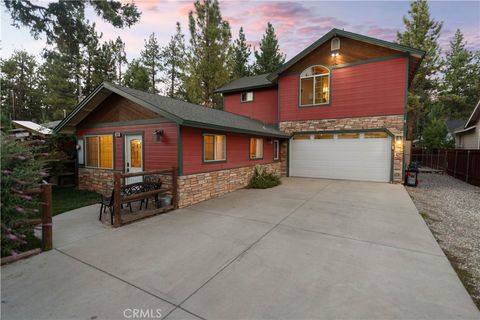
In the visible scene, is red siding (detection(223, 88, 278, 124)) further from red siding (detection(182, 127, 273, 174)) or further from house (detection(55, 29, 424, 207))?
red siding (detection(182, 127, 273, 174))

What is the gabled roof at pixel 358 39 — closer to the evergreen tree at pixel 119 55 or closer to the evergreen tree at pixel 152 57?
the evergreen tree at pixel 152 57

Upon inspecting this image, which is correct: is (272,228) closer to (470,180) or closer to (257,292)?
(257,292)

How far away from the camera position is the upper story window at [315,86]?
1163 centimetres

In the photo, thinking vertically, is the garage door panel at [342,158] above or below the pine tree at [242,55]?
below

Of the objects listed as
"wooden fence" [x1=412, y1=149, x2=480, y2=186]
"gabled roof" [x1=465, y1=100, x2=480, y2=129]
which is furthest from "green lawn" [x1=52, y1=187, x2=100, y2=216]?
"gabled roof" [x1=465, y1=100, x2=480, y2=129]

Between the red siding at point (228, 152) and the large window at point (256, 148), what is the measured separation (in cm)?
26

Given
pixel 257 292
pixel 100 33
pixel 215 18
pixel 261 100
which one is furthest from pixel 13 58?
pixel 257 292

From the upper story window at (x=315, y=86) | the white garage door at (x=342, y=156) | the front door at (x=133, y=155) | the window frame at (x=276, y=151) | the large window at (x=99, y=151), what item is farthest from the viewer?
the window frame at (x=276, y=151)

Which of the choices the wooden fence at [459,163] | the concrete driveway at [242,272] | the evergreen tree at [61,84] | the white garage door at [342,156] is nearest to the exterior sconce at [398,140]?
the white garage door at [342,156]

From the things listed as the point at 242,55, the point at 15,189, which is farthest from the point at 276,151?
the point at 242,55

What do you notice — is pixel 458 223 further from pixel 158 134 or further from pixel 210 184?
pixel 158 134

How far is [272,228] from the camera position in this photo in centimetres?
470

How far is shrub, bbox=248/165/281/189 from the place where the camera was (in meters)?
9.49

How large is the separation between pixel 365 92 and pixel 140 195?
11.0 metres
